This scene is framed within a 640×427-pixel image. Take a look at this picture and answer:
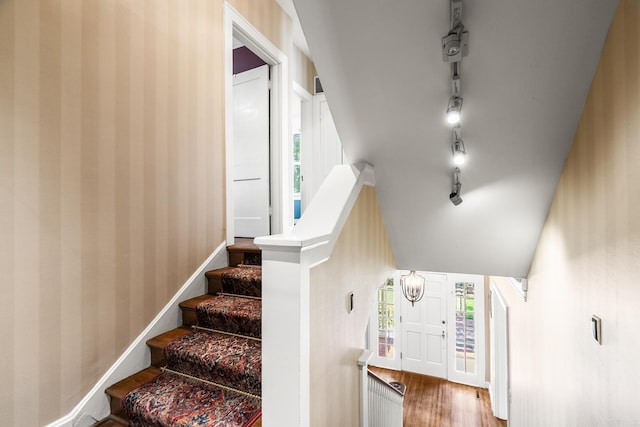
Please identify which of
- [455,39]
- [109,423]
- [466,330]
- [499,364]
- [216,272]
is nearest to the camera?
[455,39]

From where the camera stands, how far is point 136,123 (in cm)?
180

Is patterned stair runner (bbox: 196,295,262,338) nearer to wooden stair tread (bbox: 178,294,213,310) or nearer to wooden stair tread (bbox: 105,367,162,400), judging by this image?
wooden stair tread (bbox: 178,294,213,310)

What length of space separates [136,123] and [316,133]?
282 centimetres

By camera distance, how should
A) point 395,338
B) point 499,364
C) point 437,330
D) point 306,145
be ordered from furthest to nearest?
point 395,338 < point 437,330 < point 306,145 < point 499,364

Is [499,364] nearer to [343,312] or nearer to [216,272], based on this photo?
[343,312]

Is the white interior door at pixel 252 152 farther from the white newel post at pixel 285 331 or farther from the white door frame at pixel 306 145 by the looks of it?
the white newel post at pixel 285 331

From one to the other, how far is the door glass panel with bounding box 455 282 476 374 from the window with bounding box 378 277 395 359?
3.89 ft

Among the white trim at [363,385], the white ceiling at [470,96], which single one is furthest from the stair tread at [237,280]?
the white ceiling at [470,96]

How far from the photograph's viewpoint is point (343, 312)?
1.60 m

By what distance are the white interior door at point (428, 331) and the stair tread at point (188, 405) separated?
4.52 meters

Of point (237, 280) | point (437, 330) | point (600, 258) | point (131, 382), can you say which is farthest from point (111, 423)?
point (437, 330)

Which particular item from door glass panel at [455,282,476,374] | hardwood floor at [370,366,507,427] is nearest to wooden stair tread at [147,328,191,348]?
hardwood floor at [370,366,507,427]

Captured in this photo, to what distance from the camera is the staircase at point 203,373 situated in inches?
55.5

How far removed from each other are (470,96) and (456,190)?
2.00 feet
